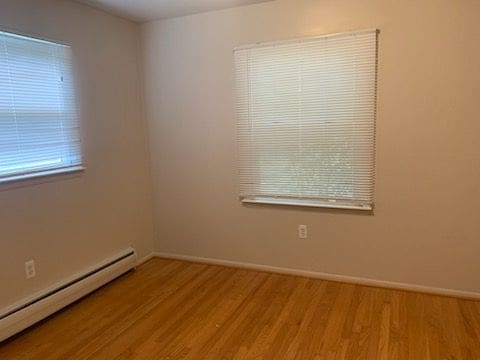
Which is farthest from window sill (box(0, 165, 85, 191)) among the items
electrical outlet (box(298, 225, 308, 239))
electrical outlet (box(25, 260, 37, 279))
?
electrical outlet (box(298, 225, 308, 239))

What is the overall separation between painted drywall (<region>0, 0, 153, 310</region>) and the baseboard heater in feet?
0.27

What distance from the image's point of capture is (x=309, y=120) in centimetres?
289

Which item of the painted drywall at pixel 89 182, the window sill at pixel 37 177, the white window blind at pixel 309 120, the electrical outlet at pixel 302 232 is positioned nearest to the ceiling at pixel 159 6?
the painted drywall at pixel 89 182

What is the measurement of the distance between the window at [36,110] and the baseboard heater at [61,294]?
0.84m

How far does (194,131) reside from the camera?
11.0 feet

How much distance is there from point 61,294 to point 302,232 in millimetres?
1955

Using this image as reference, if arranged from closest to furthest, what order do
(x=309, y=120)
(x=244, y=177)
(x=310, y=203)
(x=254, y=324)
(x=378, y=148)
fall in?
(x=254, y=324)
(x=378, y=148)
(x=309, y=120)
(x=310, y=203)
(x=244, y=177)

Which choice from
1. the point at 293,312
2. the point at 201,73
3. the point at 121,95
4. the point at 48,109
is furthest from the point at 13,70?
the point at 293,312

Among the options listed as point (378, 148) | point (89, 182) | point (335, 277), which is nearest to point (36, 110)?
point (89, 182)

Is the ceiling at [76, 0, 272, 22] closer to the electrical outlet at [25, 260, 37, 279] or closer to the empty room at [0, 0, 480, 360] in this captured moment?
the empty room at [0, 0, 480, 360]

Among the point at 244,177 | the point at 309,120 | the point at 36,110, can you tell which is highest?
the point at 36,110

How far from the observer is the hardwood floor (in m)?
2.13

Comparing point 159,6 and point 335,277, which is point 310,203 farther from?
point 159,6

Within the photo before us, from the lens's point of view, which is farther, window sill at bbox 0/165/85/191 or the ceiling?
the ceiling
